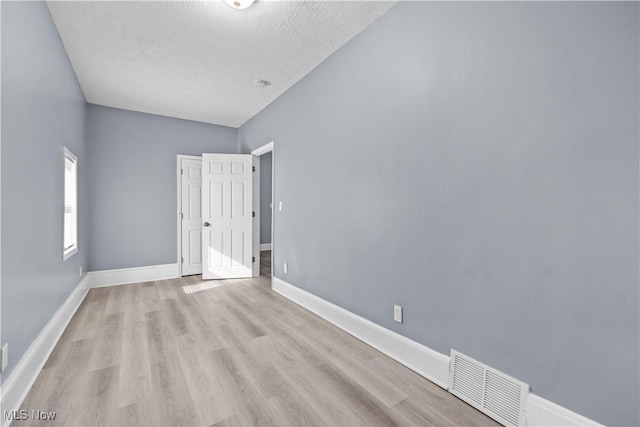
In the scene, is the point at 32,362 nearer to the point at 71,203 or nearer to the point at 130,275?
the point at 71,203

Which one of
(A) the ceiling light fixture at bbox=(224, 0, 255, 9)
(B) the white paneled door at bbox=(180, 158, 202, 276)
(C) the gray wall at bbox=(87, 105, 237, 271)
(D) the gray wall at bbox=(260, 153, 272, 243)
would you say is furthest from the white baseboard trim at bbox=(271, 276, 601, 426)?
(D) the gray wall at bbox=(260, 153, 272, 243)

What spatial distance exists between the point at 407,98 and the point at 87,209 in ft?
15.5

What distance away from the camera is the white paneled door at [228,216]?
4703 millimetres

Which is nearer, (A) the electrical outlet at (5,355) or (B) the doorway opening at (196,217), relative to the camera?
(A) the electrical outlet at (5,355)

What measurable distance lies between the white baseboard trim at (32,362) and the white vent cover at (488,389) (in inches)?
101

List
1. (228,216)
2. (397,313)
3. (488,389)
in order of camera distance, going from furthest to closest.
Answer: (228,216) → (397,313) → (488,389)

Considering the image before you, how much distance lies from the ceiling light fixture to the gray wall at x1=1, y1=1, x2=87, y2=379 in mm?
1255

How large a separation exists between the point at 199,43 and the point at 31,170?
1.74m

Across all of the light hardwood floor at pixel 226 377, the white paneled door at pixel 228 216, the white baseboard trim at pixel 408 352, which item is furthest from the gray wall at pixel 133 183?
the white baseboard trim at pixel 408 352

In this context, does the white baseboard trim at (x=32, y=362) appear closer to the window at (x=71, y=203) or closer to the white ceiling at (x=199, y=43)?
the window at (x=71, y=203)

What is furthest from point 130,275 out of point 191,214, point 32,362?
point 32,362

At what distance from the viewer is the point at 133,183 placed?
4633 millimetres

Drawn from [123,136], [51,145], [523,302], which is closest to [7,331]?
[51,145]

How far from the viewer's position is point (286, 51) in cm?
288
